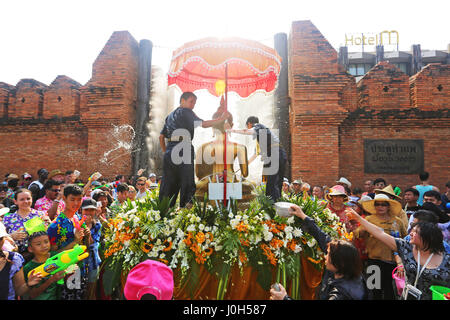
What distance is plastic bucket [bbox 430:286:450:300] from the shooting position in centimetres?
227

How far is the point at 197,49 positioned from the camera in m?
4.15

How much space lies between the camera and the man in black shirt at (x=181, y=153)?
427 cm

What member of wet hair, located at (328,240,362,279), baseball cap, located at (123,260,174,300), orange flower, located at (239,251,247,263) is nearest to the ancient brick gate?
orange flower, located at (239,251,247,263)

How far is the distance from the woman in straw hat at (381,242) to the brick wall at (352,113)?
4.76 metres

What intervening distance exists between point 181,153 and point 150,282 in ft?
8.93

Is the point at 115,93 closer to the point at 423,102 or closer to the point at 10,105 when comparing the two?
the point at 10,105

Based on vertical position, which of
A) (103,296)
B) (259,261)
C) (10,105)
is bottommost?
(103,296)

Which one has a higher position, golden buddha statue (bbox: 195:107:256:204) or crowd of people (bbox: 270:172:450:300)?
golden buddha statue (bbox: 195:107:256:204)

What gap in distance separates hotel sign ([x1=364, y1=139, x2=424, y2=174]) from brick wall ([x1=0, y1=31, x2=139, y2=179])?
25.6ft

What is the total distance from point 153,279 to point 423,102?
33.1 ft

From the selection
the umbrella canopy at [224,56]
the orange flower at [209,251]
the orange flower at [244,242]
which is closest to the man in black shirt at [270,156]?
the umbrella canopy at [224,56]

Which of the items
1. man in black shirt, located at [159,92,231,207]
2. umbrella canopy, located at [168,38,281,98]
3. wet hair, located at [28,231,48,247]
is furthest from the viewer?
man in black shirt, located at [159,92,231,207]

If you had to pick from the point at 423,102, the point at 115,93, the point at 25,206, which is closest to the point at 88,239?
the point at 25,206

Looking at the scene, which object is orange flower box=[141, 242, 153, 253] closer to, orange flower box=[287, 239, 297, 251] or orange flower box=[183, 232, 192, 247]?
orange flower box=[183, 232, 192, 247]
